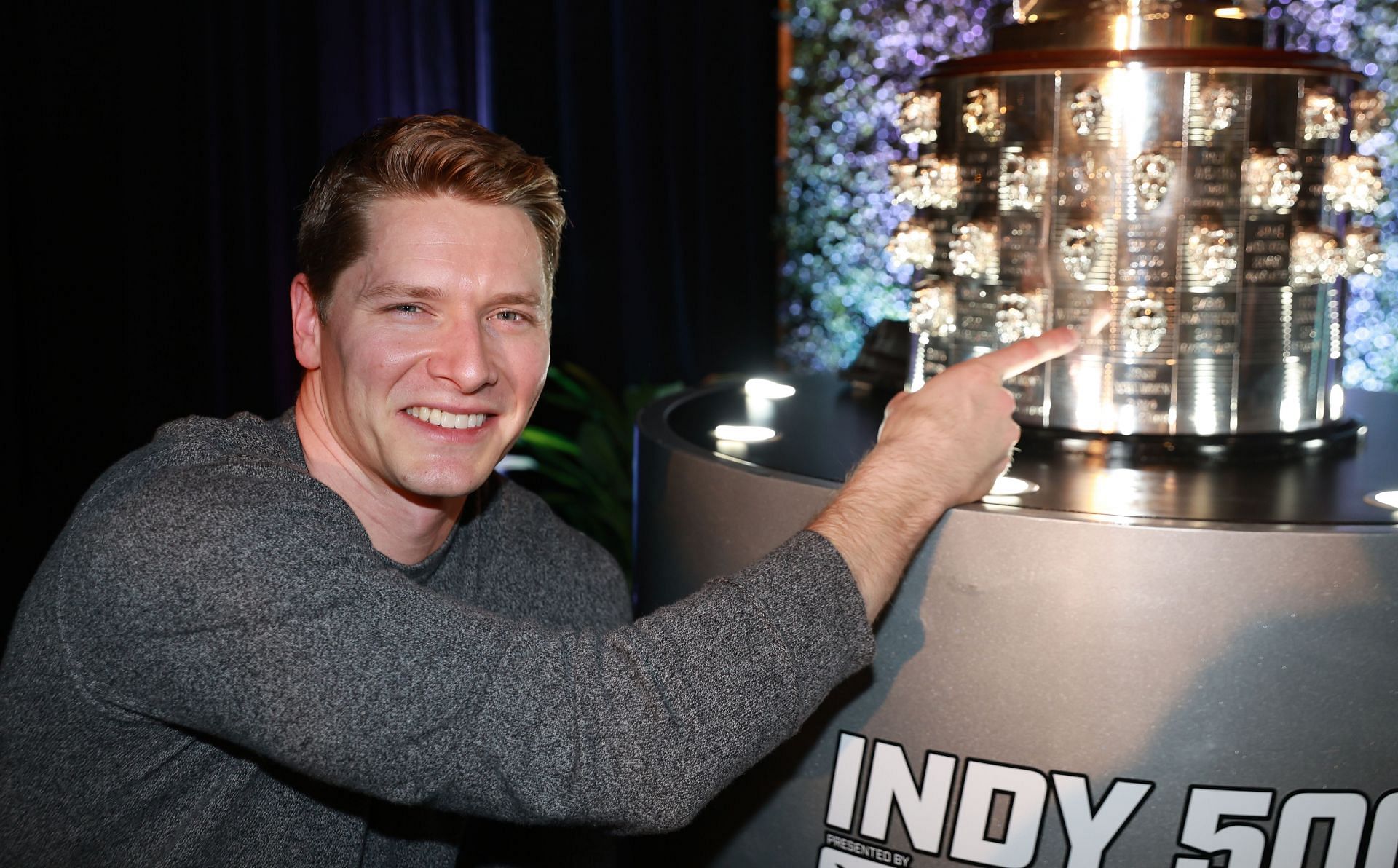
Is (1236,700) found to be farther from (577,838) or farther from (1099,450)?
(577,838)

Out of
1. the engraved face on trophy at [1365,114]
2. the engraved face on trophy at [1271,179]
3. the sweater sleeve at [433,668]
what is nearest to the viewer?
the sweater sleeve at [433,668]

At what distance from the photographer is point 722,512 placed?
128 cm

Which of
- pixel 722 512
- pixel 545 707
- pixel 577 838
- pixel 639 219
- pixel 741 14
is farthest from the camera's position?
pixel 741 14

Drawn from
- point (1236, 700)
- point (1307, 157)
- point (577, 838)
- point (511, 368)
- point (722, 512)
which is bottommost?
point (577, 838)

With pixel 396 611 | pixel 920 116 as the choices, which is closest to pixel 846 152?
pixel 920 116

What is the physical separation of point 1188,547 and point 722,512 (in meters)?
0.44

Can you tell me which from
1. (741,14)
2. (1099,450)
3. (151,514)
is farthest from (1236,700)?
(741,14)

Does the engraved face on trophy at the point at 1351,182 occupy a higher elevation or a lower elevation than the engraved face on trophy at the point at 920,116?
lower

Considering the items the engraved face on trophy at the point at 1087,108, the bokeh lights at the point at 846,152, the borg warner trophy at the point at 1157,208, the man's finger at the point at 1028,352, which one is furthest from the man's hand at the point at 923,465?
the bokeh lights at the point at 846,152

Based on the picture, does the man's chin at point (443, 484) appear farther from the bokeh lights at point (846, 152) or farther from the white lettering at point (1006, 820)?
the bokeh lights at point (846, 152)

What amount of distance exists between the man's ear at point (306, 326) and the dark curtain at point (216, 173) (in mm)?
579

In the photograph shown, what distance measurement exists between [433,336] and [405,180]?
0.15 m

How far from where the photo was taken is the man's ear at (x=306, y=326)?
1321 mm

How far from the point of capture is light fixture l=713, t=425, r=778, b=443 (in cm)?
146
